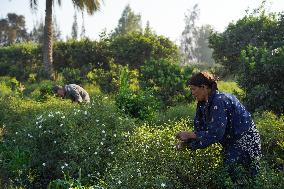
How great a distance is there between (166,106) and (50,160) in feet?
19.8

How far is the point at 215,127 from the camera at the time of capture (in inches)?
166

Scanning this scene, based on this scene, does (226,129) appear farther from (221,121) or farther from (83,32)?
(83,32)

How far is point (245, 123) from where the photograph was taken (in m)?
4.38

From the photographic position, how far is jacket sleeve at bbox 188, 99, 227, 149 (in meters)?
4.21

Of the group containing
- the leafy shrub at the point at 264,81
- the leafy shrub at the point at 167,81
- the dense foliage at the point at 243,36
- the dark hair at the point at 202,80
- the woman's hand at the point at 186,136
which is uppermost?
the dense foliage at the point at 243,36

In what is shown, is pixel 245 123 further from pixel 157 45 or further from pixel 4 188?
pixel 157 45

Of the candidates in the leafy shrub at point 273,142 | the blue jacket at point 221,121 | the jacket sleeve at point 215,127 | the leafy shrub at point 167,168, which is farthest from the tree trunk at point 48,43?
the jacket sleeve at point 215,127

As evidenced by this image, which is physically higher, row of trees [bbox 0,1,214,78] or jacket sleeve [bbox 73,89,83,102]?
row of trees [bbox 0,1,214,78]

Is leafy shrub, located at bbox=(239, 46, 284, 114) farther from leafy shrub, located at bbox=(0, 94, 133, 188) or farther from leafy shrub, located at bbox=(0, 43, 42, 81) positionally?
leafy shrub, located at bbox=(0, 43, 42, 81)

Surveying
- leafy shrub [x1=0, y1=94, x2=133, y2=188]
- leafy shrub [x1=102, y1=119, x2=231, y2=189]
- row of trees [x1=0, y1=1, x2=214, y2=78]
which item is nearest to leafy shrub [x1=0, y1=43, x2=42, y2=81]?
row of trees [x1=0, y1=1, x2=214, y2=78]

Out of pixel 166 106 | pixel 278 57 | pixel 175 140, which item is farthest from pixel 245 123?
pixel 166 106

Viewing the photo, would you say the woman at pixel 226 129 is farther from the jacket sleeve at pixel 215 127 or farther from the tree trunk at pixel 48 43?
the tree trunk at pixel 48 43

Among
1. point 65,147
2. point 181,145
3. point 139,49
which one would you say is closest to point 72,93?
point 65,147

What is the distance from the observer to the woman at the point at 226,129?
4258 millimetres
